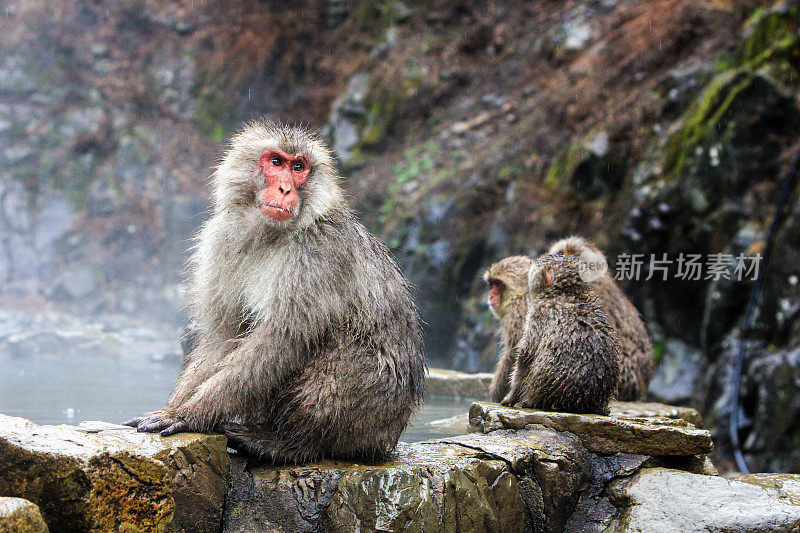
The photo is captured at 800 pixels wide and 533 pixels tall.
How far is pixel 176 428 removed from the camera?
8.44 feet

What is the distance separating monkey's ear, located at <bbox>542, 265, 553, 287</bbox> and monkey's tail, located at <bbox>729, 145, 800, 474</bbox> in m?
2.68

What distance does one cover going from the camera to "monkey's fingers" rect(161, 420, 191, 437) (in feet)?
8.35

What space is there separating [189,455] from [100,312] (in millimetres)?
12400

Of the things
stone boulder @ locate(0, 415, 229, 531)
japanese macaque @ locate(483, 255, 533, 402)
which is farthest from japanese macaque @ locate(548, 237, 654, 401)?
stone boulder @ locate(0, 415, 229, 531)

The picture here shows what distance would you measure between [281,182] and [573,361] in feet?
5.49

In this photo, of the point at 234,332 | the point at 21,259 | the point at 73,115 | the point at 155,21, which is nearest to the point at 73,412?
the point at 234,332

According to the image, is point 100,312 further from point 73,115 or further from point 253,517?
point 253,517

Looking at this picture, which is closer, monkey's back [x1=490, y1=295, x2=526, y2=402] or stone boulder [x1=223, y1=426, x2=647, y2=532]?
stone boulder [x1=223, y1=426, x2=647, y2=532]

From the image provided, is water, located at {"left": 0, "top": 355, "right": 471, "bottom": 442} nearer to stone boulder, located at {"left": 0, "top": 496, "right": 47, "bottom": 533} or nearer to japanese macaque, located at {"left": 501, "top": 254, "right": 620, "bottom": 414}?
japanese macaque, located at {"left": 501, "top": 254, "right": 620, "bottom": 414}

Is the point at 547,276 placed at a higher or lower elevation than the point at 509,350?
higher

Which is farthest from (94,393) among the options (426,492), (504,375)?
(426,492)

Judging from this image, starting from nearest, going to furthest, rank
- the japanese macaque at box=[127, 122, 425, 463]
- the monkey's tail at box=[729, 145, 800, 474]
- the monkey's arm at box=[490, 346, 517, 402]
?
1. the japanese macaque at box=[127, 122, 425, 463]
2. the monkey's arm at box=[490, 346, 517, 402]
3. the monkey's tail at box=[729, 145, 800, 474]

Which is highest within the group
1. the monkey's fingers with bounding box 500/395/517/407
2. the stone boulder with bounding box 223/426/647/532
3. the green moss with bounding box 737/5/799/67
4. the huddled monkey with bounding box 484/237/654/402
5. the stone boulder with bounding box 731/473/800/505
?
the green moss with bounding box 737/5/799/67

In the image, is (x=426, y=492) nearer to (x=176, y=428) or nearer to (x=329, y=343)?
(x=329, y=343)
